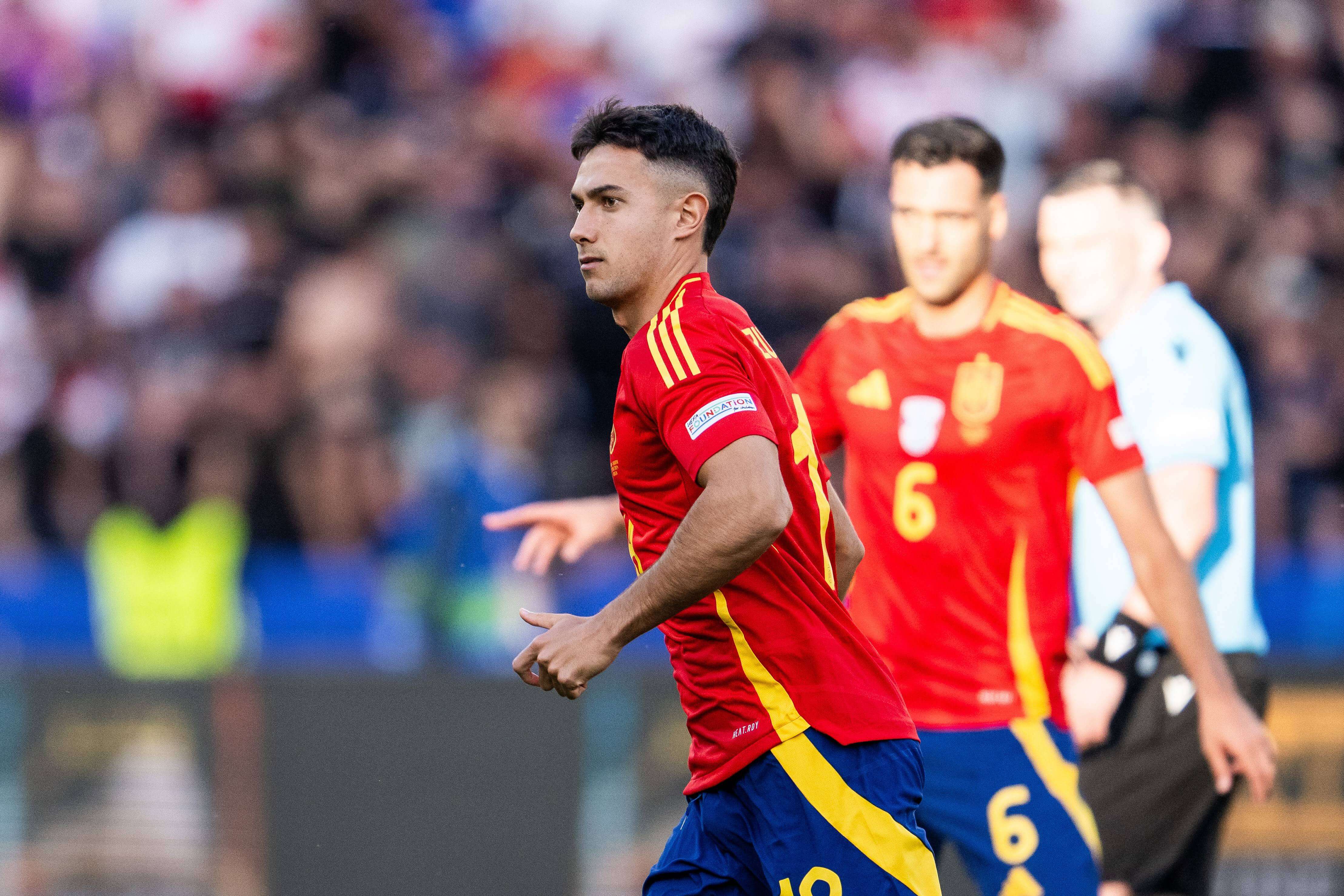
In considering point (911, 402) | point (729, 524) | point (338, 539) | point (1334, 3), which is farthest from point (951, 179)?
point (1334, 3)

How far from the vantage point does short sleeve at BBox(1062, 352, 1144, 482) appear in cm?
445

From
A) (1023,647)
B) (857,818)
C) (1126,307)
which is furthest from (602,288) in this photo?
(1126,307)

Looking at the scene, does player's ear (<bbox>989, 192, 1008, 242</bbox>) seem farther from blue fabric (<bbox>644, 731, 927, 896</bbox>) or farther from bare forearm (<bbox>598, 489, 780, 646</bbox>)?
bare forearm (<bbox>598, 489, 780, 646</bbox>)

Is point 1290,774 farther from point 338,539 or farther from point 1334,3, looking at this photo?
point 1334,3

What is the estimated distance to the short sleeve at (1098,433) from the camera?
14.6 ft

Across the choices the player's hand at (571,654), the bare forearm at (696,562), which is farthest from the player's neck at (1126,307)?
the player's hand at (571,654)

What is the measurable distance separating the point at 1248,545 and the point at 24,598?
5.90m

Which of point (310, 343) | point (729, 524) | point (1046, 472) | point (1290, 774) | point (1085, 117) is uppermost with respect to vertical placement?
point (1085, 117)

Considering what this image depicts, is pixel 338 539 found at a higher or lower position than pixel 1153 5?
lower

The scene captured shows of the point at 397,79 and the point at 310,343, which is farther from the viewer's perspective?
the point at 397,79

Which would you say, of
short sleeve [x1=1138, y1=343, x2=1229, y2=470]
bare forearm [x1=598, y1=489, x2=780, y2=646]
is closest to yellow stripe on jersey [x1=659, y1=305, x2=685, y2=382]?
bare forearm [x1=598, y1=489, x2=780, y2=646]

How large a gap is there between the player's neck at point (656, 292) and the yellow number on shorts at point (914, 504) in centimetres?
149

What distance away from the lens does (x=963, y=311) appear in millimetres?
4746

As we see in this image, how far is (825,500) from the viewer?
333 cm
